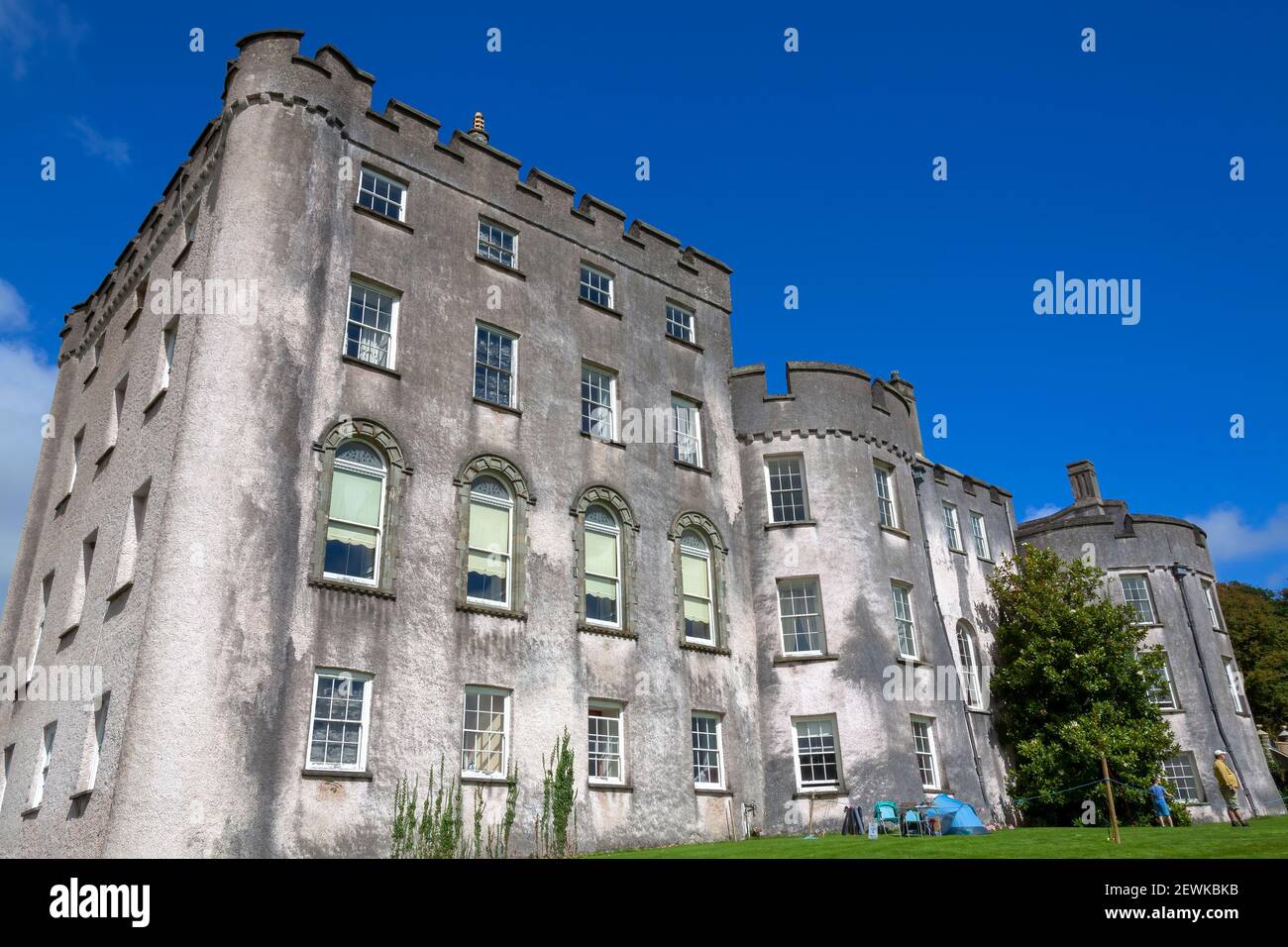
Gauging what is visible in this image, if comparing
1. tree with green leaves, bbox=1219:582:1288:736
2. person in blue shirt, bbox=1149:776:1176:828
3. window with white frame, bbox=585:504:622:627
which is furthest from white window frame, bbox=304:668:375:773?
tree with green leaves, bbox=1219:582:1288:736

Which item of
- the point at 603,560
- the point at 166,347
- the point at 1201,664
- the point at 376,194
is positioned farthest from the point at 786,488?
the point at 1201,664

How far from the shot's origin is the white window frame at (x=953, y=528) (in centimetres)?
3194

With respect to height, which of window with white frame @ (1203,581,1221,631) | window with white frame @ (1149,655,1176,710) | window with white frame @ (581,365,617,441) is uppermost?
window with white frame @ (581,365,617,441)

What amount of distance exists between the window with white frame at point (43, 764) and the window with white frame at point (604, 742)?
10.6 m

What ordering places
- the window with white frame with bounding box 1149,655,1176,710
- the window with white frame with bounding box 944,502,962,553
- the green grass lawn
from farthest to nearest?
the window with white frame with bounding box 1149,655,1176,710 < the window with white frame with bounding box 944,502,962,553 < the green grass lawn

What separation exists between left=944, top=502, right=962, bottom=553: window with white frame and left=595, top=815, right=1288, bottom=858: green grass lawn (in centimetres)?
1321

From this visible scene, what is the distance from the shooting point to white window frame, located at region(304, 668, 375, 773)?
16141mm

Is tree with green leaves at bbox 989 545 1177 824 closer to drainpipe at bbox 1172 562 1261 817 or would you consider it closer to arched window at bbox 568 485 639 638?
drainpipe at bbox 1172 562 1261 817

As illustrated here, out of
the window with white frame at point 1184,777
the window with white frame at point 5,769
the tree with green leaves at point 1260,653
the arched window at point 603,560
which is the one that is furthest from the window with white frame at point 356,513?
the tree with green leaves at point 1260,653

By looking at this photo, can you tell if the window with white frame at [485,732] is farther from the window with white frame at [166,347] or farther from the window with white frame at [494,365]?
the window with white frame at [166,347]

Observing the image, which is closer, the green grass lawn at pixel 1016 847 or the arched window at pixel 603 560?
the green grass lawn at pixel 1016 847
